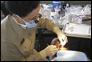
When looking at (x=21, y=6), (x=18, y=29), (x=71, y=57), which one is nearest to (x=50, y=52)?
(x=71, y=57)

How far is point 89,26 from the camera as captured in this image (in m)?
1.81

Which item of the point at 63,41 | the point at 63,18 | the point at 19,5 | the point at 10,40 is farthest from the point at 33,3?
the point at 63,18

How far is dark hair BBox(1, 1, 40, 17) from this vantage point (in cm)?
110

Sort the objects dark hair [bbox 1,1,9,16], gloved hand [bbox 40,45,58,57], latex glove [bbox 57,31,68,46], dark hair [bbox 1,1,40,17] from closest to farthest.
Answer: dark hair [bbox 1,1,40,17] < dark hair [bbox 1,1,9,16] < gloved hand [bbox 40,45,58,57] < latex glove [bbox 57,31,68,46]

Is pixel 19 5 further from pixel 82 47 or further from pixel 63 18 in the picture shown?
pixel 82 47

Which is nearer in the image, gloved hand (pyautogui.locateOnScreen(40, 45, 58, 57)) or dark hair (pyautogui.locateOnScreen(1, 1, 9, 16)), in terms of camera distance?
dark hair (pyautogui.locateOnScreen(1, 1, 9, 16))

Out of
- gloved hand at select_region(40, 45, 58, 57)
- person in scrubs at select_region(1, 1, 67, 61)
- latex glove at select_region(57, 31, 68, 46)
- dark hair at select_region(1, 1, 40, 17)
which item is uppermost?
dark hair at select_region(1, 1, 40, 17)

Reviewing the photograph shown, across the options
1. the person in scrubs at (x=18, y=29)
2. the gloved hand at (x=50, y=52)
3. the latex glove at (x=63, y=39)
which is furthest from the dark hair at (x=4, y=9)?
the latex glove at (x=63, y=39)

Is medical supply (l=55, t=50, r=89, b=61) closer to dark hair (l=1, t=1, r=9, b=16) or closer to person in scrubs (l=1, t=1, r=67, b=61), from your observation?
person in scrubs (l=1, t=1, r=67, b=61)

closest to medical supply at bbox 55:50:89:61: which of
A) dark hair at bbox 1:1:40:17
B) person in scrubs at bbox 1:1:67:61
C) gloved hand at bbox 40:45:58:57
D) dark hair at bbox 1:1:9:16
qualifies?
gloved hand at bbox 40:45:58:57

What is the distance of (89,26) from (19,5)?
1067 mm

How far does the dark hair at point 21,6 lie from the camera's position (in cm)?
110

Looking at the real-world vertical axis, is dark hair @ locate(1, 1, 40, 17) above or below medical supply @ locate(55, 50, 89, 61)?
above

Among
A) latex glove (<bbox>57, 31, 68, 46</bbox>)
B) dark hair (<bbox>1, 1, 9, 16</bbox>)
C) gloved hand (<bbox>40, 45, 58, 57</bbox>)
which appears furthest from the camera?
latex glove (<bbox>57, 31, 68, 46</bbox>)
